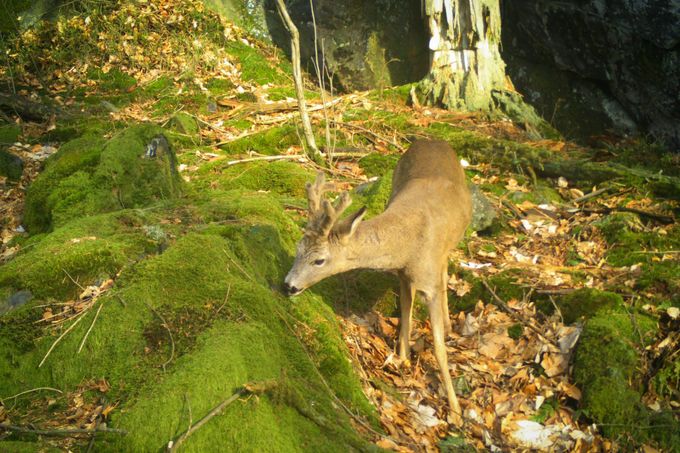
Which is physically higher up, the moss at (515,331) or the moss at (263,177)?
the moss at (263,177)

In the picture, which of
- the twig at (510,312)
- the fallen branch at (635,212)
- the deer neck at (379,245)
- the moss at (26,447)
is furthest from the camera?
the fallen branch at (635,212)

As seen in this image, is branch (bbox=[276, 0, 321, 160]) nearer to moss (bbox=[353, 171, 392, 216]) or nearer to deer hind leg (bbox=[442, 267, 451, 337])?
moss (bbox=[353, 171, 392, 216])

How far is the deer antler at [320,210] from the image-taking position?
498 cm

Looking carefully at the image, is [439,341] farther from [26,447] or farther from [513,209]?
[513,209]

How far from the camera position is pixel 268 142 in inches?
388

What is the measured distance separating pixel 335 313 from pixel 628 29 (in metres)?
7.10

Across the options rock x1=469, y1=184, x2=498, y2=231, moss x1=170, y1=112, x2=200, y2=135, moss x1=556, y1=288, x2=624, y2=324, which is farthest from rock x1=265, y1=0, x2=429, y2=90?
moss x1=556, y1=288, x2=624, y2=324

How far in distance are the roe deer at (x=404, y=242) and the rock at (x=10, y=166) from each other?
5183 millimetres

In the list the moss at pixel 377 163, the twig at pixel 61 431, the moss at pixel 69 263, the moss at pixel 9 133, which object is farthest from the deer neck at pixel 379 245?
the moss at pixel 9 133

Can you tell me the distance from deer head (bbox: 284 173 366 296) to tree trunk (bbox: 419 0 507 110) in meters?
6.90

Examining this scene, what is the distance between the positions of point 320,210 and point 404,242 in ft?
2.68

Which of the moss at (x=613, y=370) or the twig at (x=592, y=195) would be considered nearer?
the moss at (x=613, y=370)

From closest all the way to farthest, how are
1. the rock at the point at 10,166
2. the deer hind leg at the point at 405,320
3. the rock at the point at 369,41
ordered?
1. the deer hind leg at the point at 405,320
2. the rock at the point at 10,166
3. the rock at the point at 369,41

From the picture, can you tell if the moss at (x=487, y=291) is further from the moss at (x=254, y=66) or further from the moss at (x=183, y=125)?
the moss at (x=254, y=66)
